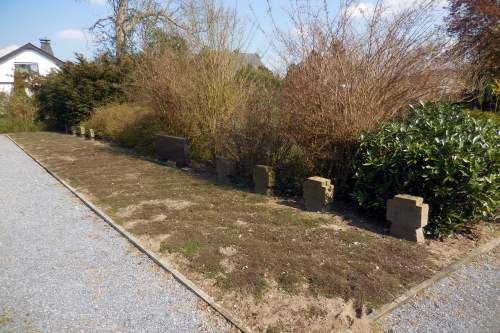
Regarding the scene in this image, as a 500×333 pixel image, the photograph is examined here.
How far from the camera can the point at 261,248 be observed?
12.6 ft

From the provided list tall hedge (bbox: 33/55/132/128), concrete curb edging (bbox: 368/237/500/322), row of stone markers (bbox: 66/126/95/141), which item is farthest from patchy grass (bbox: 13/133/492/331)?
tall hedge (bbox: 33/55/132/128)

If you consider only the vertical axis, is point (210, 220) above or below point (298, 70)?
below

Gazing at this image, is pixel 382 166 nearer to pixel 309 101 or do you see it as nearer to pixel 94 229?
pixel 309 101

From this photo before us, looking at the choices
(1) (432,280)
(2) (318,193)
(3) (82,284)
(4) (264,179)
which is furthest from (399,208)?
(3) (82,284)

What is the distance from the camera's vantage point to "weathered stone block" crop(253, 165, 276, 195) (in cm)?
585

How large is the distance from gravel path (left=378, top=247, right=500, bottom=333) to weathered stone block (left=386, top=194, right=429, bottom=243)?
61 centimetres

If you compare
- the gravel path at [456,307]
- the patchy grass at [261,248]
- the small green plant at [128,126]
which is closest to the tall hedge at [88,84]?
the small green plant at [128,126]

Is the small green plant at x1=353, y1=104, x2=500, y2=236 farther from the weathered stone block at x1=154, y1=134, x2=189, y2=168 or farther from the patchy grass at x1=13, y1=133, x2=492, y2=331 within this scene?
the weathered stone block at x1=154, y1=134, x2=189, y2=168

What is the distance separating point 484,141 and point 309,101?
7.36ft

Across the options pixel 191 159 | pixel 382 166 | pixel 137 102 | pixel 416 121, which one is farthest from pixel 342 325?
pixel 137 102

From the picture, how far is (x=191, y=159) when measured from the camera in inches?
351

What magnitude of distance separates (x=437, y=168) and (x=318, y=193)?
1520 mm

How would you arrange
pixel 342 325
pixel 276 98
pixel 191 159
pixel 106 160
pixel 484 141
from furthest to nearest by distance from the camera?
pixel 106 160 → pixel 191 159 → pixel 276 98 → pixel 484 141 → pixel 342 325

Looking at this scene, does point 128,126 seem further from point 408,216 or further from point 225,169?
point 408,216
